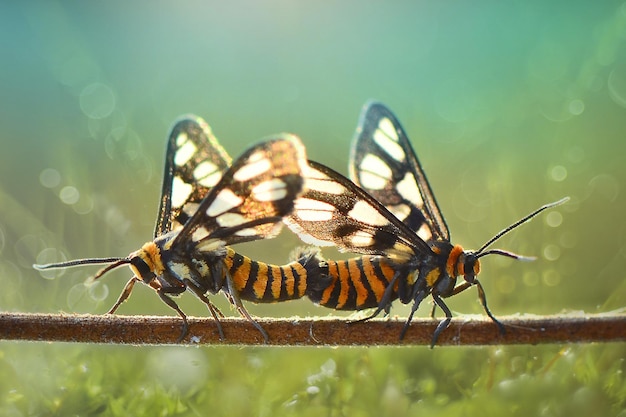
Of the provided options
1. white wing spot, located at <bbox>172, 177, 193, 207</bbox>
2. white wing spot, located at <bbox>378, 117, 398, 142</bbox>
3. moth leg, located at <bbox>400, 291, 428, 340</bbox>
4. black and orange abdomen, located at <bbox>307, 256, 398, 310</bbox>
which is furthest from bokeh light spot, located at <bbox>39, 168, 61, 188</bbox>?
moth leg, located at <bbox>400, 291, 428, 340</bbox>

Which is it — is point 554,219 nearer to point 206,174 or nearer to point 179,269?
point 206,174

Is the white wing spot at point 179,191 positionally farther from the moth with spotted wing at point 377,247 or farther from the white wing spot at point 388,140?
the white wing spot at point 388,140

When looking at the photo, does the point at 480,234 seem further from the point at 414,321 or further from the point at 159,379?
the point at 159,379

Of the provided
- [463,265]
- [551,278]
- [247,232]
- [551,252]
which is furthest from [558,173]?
[247,232]

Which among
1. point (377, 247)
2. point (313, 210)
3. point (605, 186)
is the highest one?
point (313, 210)

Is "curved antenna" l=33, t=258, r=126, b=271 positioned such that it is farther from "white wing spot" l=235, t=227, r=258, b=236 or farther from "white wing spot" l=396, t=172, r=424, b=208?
"white wing spot" l=396, t=172, r=424, b=208
